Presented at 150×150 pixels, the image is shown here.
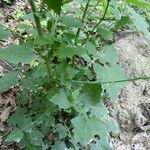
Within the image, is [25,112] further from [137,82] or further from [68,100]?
[137,82]

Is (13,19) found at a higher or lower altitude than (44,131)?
lower

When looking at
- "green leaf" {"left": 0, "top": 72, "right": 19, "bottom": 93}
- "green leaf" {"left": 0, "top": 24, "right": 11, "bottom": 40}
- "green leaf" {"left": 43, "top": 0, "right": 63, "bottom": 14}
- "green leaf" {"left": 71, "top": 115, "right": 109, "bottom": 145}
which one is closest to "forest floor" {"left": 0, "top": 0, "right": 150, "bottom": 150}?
"green leaf" {"left": 0, "top": 72, "right": 19, "bottom": 93}

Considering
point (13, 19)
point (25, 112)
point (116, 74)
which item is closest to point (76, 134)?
point (116, 74)

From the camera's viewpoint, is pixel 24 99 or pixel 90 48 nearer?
pixel 90 48

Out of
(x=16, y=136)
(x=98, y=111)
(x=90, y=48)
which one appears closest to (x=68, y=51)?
(x=90, y=48)

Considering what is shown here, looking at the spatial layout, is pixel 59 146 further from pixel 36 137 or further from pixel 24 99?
pixel 24 99

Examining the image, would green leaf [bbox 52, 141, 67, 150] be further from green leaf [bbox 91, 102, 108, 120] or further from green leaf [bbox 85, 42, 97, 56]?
green leaf [bbox 85, 42, 97, 56]
